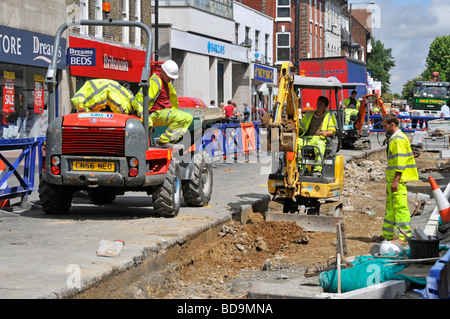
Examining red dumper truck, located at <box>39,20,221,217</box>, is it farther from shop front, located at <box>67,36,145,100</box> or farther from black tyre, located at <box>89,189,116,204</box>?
shop front, located at <box>67,36,145,100</box>

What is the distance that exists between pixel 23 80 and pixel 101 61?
5.01m

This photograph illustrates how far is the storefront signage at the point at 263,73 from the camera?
162ft

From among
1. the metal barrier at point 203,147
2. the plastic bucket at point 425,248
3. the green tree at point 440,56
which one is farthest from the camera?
the green tree at point 440,56

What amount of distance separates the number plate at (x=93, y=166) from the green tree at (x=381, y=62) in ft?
378

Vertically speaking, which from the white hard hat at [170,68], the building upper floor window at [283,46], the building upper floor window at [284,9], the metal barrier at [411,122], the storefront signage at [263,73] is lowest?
the metal barrier at [411,122]

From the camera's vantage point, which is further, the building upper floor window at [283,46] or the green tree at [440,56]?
the green tree at [440,56]

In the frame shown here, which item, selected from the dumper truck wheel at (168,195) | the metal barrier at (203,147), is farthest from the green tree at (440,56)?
the dumper truck wheel at (168,195)

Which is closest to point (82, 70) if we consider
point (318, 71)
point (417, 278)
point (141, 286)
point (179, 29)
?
point (179, 29)

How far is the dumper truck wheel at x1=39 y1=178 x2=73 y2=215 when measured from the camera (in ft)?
36.1

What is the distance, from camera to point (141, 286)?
776cm

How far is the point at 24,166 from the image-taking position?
12.3m

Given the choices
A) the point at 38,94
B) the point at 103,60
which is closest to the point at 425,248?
the point at 38,94

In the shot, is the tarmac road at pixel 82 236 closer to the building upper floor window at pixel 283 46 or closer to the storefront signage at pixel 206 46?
the storefront signage at pixel 206 46

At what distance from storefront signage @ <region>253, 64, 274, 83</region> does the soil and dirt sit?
114ft
